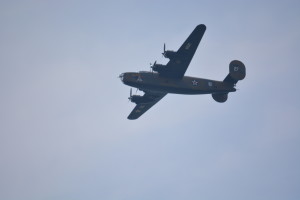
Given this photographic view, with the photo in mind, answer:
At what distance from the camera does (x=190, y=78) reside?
41500mm

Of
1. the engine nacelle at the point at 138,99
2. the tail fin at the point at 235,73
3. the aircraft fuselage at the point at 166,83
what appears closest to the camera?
the aircraft fuselage at the point at 166,83

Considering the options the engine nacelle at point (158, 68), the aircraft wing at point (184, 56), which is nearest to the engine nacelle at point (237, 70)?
the aircraft wing at point (184, 56)

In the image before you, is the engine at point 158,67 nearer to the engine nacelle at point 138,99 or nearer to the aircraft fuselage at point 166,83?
the aircraft fuselage at point 166,83

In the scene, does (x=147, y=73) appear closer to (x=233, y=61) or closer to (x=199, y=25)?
(x=199, y=25)

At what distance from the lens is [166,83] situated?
40188 millimetres

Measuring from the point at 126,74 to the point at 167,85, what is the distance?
4.66 m

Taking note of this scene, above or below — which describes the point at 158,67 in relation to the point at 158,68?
above

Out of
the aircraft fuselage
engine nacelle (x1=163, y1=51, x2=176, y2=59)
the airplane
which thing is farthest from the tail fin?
engine nacelle (x1=163, y1=51, x2=176, y2=59)

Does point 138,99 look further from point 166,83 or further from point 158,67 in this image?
point 158,67

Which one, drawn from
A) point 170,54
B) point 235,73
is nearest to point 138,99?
point 170,54

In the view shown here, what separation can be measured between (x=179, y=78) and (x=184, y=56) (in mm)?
2848

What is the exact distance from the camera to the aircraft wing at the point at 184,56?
37750 millimetres

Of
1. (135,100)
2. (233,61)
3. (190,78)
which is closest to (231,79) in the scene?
(233,61)

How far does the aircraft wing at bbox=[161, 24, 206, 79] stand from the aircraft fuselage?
80cm
